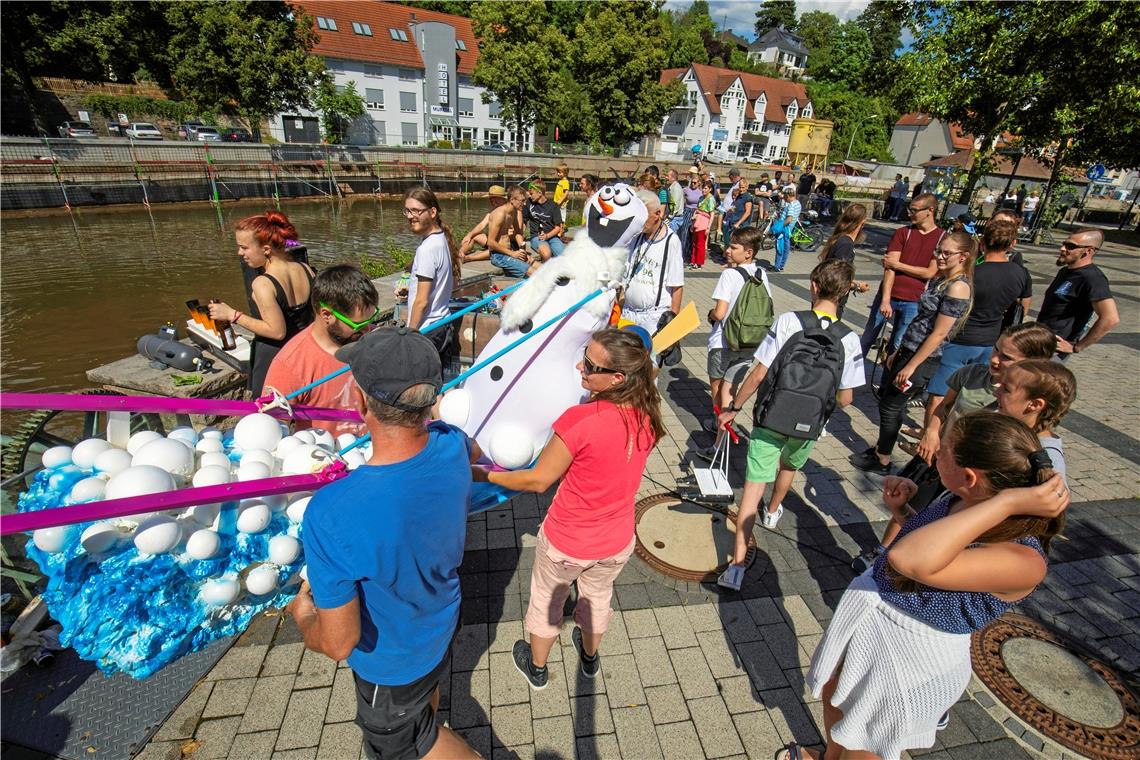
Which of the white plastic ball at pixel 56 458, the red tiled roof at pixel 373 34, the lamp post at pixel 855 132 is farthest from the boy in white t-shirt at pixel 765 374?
the lamp post at pixel 855 132

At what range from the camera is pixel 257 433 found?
237 cm

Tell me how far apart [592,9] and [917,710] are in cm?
5053

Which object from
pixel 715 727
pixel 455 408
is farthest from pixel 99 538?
pixel 715 727

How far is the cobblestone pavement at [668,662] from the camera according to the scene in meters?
2.57

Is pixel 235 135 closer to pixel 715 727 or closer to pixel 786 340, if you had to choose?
pixel 786 340

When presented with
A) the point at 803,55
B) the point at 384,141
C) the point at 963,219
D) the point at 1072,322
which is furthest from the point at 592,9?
the point at 803,55

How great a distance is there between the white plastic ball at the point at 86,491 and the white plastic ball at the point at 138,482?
0.04 metres

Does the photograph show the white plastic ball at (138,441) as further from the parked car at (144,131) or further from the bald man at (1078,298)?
the parked car at (144,131)

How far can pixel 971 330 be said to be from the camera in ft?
15.0

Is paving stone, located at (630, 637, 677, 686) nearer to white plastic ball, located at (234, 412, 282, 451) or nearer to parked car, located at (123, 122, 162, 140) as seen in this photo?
white plastic ball, located at (234, 412, 282, 451)

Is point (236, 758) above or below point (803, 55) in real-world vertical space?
below

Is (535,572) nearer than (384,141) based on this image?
Yes

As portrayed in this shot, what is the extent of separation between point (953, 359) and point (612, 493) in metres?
3.96

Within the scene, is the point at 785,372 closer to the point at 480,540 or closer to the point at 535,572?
the point at 535,572
